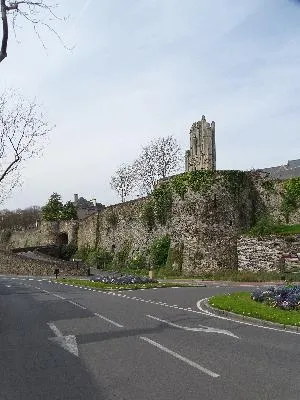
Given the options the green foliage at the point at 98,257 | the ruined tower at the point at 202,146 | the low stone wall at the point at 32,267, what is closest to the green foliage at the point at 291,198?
the low stone wall at the point at 32,267

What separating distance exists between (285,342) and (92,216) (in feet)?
175

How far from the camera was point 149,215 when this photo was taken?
48469mm

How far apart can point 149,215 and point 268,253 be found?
1509 cm

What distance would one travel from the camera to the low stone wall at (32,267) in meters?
50.3

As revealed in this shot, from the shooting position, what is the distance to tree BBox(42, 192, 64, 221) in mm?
81162

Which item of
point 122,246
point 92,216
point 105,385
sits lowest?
point 105,385

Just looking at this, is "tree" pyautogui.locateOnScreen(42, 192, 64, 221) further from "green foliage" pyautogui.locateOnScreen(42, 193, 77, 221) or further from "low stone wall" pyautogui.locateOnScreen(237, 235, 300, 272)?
"low stone wall" pyautogui.locateOnScreen(237, 235, 300, 272)

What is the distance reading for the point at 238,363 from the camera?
820 cm

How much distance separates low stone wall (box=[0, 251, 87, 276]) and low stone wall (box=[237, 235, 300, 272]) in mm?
17927

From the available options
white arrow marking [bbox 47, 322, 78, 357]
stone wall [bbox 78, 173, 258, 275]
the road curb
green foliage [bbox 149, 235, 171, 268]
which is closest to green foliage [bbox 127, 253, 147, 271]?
green foliage [bbox 149, 235, 171, 268]

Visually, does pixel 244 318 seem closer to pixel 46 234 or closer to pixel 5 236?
pixel 46 234

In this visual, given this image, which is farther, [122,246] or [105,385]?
[122,246]

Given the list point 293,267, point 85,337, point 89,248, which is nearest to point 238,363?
point 85,337

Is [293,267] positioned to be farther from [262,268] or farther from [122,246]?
[122,246]
